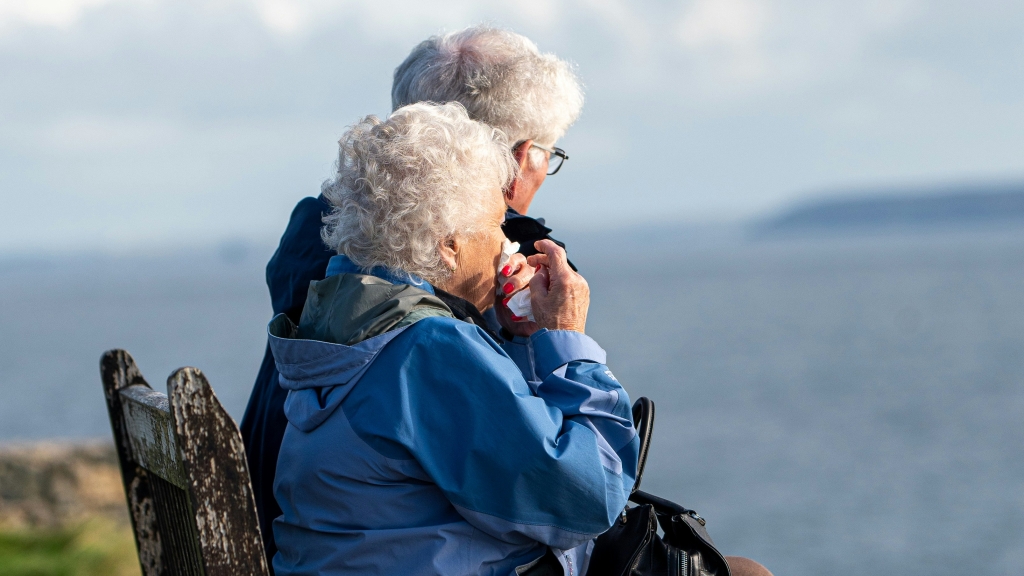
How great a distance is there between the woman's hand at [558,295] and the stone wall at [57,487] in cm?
685

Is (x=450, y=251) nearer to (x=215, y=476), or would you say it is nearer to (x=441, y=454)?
(x=441, y=454)

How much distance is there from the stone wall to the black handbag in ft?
22.5

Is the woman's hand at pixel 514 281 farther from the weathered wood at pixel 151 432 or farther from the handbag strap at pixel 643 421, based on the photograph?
the weathered wood at pixel 151 432

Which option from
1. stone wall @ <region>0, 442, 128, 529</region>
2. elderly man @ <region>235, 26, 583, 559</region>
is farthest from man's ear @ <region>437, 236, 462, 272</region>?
stone wall @ <region>0, 442, 128, 529</region>

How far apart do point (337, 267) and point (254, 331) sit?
2197 inches

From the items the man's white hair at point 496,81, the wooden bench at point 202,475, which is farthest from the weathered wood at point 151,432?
the man's white hair at point 496,81

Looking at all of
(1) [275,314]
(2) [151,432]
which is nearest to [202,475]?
(2) [151,432]

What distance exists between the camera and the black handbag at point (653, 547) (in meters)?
2.30

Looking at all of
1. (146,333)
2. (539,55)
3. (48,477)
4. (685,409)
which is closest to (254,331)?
(146,333)

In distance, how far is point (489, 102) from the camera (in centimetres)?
308

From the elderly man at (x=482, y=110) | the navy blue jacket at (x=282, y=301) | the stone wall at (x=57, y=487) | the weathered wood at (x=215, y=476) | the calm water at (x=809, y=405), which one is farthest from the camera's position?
the calm water at (x=809, y=405)

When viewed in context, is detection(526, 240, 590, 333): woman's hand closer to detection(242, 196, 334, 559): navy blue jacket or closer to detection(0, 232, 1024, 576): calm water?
detection(242, 196, 334, 559): navy blue jacket

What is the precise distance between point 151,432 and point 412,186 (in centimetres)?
77

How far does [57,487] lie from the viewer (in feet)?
28.6
